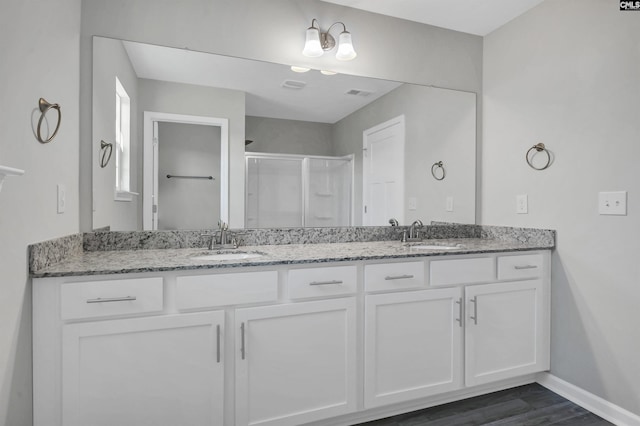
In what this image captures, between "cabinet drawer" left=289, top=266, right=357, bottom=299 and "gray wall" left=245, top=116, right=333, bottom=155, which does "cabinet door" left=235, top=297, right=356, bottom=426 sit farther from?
"gray wall" left=245, top=116, right=333, bottom=155

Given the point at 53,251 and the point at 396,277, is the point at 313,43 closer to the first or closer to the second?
the point at 396,277

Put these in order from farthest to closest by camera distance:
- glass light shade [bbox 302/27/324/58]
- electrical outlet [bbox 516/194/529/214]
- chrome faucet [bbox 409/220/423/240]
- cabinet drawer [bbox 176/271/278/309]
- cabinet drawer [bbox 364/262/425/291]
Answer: chrome faucet [bbox 409/220/423/240] → electrical outlet [bbox 516/194/529/214] → glass light shade [bbox 302/27/324/58] → cabinet drawer [bbox 364/262/425/291] → cabinet drawer [bbox 176/271/278/309]

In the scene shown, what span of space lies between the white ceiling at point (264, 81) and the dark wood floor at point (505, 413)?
175 cm

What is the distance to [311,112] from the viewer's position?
2.21 meters

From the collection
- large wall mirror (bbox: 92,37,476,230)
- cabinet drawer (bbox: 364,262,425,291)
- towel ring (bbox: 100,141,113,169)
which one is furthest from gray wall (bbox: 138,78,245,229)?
cabinet drawer (bbox: 364,262,425,291)

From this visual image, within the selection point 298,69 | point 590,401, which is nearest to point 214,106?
point 298,69

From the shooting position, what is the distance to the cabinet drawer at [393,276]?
5.58 feet

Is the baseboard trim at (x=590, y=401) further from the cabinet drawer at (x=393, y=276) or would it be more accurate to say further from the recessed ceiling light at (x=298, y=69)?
the recessed ceiling light at (x=298, y=69)

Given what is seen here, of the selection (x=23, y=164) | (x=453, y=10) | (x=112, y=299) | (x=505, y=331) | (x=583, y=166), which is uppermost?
(x=453, y=10)

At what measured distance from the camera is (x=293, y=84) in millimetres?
2156

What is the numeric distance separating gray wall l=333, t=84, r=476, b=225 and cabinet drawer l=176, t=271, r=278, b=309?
947 millimetres

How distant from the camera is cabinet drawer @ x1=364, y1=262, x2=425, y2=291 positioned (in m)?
1.70

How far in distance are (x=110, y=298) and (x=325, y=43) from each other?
177 centimetres

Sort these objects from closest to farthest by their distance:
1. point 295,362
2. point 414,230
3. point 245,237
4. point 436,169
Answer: point 295,362, point 245,237, point 414,230, point 436,169
